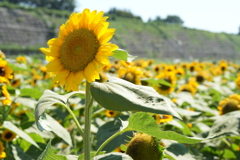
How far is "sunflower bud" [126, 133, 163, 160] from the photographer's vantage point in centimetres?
85

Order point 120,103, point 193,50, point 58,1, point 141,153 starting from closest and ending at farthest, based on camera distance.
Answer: point 120,103 < point 141,153 < point 193,50 < point 58,1

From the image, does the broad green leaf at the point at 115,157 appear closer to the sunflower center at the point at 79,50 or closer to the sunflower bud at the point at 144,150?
the sunflower bud at the point at 144,150

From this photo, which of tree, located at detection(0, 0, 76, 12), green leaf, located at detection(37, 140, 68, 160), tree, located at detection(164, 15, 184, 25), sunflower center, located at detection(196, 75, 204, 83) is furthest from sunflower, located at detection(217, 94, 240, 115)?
tree, located at detection(164, 15, 184, 25)

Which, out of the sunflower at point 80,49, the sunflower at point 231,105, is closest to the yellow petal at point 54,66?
the sunflower at point 80,49

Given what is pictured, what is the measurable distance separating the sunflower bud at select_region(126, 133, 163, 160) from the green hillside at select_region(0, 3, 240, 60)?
26418 millimetres

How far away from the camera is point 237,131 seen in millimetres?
1136

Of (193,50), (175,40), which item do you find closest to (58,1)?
(175,40)

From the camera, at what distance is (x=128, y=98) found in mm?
631

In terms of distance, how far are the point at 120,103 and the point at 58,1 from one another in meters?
50.3

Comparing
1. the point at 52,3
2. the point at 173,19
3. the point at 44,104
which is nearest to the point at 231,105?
the point at 44,104

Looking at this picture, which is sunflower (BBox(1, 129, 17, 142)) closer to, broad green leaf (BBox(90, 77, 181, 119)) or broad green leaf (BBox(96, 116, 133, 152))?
broad green leaf (BBox(96, 116, 133, 152))

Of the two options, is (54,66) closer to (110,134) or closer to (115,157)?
(115,157)

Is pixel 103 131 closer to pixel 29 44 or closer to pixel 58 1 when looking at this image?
pixel 29 44

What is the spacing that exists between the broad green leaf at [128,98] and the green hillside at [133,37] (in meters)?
26.5
